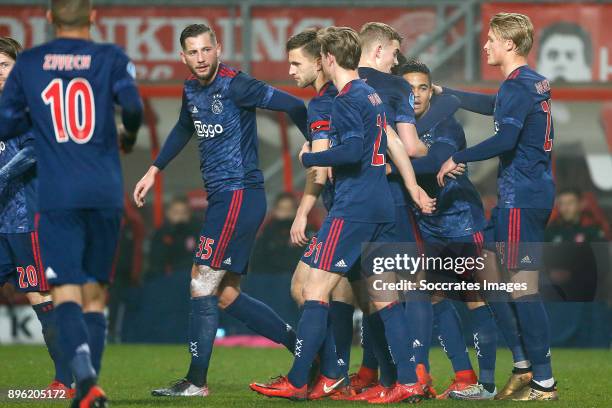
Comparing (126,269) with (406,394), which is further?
(126,269)

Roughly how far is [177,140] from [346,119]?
1.58 meters

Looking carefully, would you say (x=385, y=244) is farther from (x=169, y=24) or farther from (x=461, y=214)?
(x=169, y=24)

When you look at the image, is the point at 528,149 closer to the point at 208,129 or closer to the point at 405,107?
the point at 405,107

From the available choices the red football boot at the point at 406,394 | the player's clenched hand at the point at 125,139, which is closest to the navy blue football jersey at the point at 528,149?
the red football boot at the point at 406,394

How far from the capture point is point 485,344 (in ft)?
24.6

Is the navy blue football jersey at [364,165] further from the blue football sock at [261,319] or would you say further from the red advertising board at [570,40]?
the red advertising board at [570,40]

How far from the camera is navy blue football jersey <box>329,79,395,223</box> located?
663cm

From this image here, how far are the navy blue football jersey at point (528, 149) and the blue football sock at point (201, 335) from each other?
1884 mm

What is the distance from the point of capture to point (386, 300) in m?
6.82

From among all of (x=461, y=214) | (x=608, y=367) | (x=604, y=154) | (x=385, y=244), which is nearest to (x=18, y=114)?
(x=385, y=244)

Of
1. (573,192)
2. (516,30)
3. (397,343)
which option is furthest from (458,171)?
(573,192)

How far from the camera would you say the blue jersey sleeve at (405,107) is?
23.5 feet

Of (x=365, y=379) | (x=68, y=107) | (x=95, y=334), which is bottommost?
(x=365, y=379)

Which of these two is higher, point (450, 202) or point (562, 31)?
point (562, 31)
